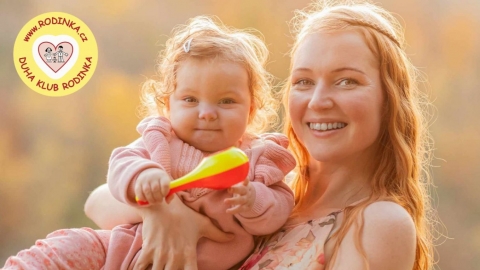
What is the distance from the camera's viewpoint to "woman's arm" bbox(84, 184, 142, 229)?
147 cm

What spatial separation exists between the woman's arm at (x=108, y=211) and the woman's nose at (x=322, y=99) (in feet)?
1.47

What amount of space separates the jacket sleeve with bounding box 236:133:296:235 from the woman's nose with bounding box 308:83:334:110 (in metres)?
0.12

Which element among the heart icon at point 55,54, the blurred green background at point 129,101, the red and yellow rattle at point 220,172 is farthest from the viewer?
the blurred green background at point 129,101

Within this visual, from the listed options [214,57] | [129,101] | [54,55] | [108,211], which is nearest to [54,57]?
[54,55]

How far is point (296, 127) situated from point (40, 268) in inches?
24.8

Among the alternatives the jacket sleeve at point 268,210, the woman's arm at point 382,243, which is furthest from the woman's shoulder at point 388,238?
the jacket sleeve at point 268,210

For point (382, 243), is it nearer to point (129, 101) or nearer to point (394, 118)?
point (394, 118)

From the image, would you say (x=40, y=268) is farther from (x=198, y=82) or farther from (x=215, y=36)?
(x=215, y=36)

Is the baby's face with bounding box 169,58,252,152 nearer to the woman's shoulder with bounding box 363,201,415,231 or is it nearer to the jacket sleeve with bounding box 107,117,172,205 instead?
the jacket sleeve with bounding box 107,117,172,205

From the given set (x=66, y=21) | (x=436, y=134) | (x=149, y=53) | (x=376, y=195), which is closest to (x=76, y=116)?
(x=149, y=53)

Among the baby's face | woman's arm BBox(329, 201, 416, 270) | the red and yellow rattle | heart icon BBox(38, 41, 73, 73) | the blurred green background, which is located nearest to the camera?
the red and yellow rattle

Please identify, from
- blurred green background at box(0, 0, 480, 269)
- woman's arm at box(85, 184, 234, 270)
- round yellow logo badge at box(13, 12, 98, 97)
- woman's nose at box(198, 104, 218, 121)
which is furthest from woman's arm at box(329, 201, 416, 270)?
blurred green background at box(0, 0, 480, 269)

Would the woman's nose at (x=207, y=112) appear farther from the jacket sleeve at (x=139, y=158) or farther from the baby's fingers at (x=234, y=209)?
the baby's fingers at (x=234, y=209)

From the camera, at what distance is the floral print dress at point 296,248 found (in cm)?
133
